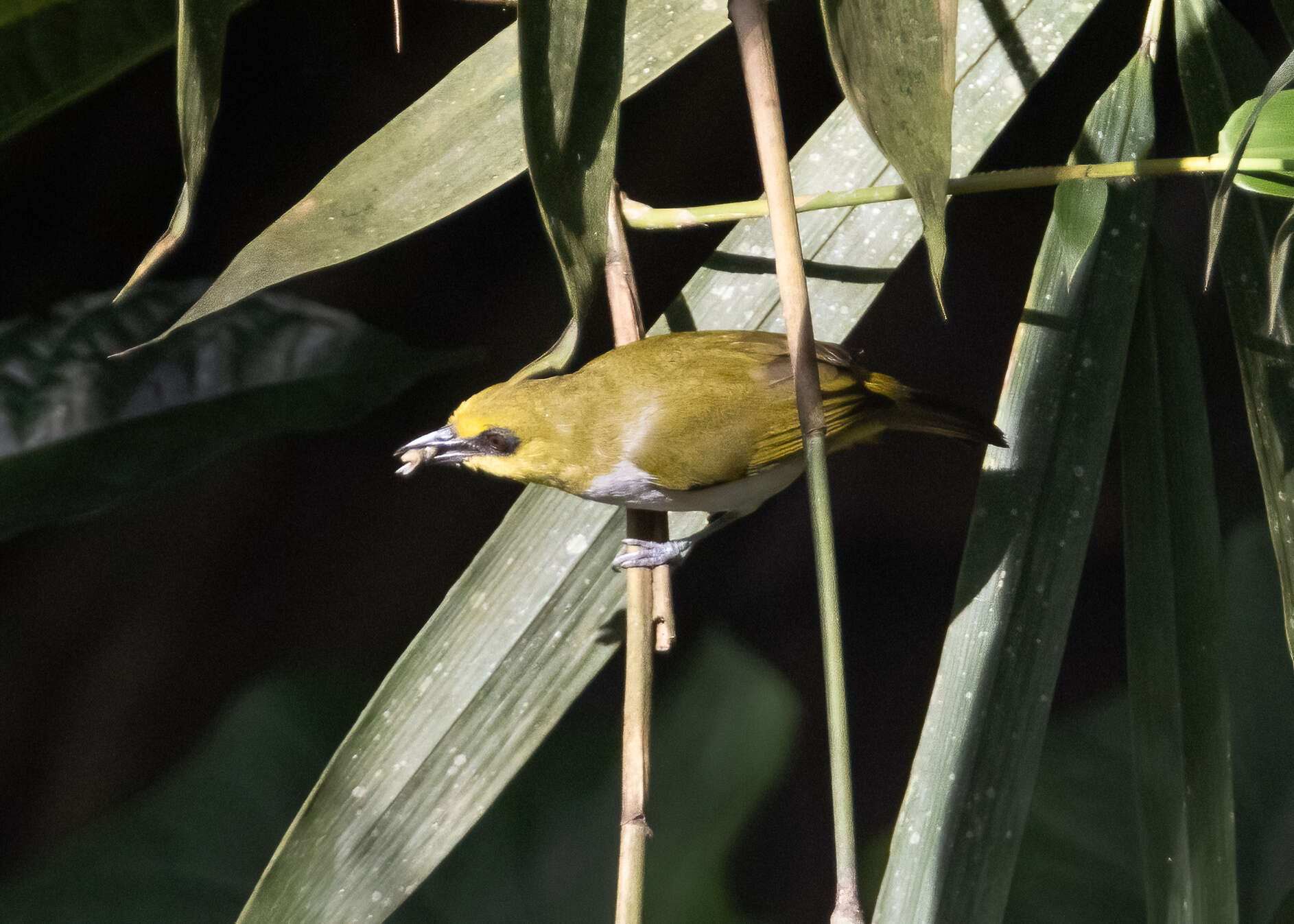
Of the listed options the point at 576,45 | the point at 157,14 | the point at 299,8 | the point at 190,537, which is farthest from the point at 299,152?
the point at 576,45

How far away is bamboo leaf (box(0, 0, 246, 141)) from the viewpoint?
82 cm

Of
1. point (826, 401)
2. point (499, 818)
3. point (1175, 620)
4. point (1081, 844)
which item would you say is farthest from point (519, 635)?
point (1081, 844)

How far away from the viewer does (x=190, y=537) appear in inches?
52.8

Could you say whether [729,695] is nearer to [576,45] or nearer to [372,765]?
[372,765]

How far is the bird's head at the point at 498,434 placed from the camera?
2.81 ft

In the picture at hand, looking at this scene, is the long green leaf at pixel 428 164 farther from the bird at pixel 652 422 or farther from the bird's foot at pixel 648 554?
the bird's foot at pixel 648 554

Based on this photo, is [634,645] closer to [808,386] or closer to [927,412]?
[808,386]

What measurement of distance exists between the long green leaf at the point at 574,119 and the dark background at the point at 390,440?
0.72 metres

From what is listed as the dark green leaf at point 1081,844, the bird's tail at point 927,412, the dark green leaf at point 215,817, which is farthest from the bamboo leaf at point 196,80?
the dark green leaf at point 1081,844

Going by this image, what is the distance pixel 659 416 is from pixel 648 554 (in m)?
0.14

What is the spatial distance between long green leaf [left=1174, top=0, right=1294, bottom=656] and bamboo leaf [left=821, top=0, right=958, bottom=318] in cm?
55

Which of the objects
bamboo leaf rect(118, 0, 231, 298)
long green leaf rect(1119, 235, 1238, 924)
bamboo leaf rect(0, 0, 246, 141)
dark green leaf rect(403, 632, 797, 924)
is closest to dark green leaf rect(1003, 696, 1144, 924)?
dark green leaf rect(403, 632, 797, 924)

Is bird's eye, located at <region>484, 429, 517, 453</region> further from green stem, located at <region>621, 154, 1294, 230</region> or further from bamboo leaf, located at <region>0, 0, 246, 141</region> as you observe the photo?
bamboo leaf, located at <region>0, 0, 246, 141</region>

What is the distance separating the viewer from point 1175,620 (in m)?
0.83
